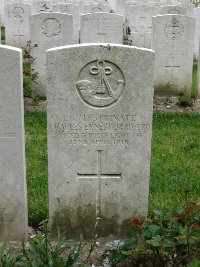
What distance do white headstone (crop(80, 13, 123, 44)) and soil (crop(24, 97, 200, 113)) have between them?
1.52 m

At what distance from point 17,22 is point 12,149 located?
34.0ft

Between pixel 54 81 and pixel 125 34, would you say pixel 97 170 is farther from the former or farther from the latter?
pixel 125 34

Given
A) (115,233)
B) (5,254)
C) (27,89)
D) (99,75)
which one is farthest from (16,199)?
(27,89)

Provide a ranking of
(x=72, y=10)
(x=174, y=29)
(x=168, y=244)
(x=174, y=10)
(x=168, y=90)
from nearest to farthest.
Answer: (x=168, y=244) → (x=174, y=29) → (x=168, y=90) → (x=174, y=10) → (x=72, y=10)

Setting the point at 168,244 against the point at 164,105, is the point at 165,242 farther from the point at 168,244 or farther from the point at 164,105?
the point at 164,105

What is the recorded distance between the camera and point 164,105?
8844mm

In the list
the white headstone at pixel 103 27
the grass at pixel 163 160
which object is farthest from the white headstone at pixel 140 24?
the grass at pixel 163 160

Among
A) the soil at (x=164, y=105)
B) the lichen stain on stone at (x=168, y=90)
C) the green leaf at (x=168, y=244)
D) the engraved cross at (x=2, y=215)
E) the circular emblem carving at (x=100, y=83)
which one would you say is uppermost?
the circular emblem carving at (x=100, y=83)

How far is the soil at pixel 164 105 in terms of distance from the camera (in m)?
8.49

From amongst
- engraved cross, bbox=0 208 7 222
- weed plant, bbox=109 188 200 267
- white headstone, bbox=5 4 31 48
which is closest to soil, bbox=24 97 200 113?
engraved cross, bbox=0 208 7 222

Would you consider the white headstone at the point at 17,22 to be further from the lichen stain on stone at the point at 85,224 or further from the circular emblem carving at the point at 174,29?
the lichen stain on stone at the point at 85,224

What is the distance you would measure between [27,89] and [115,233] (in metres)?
4.92

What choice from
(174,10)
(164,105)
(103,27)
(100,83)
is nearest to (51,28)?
(103,27)

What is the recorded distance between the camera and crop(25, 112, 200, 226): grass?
5.12 metres
